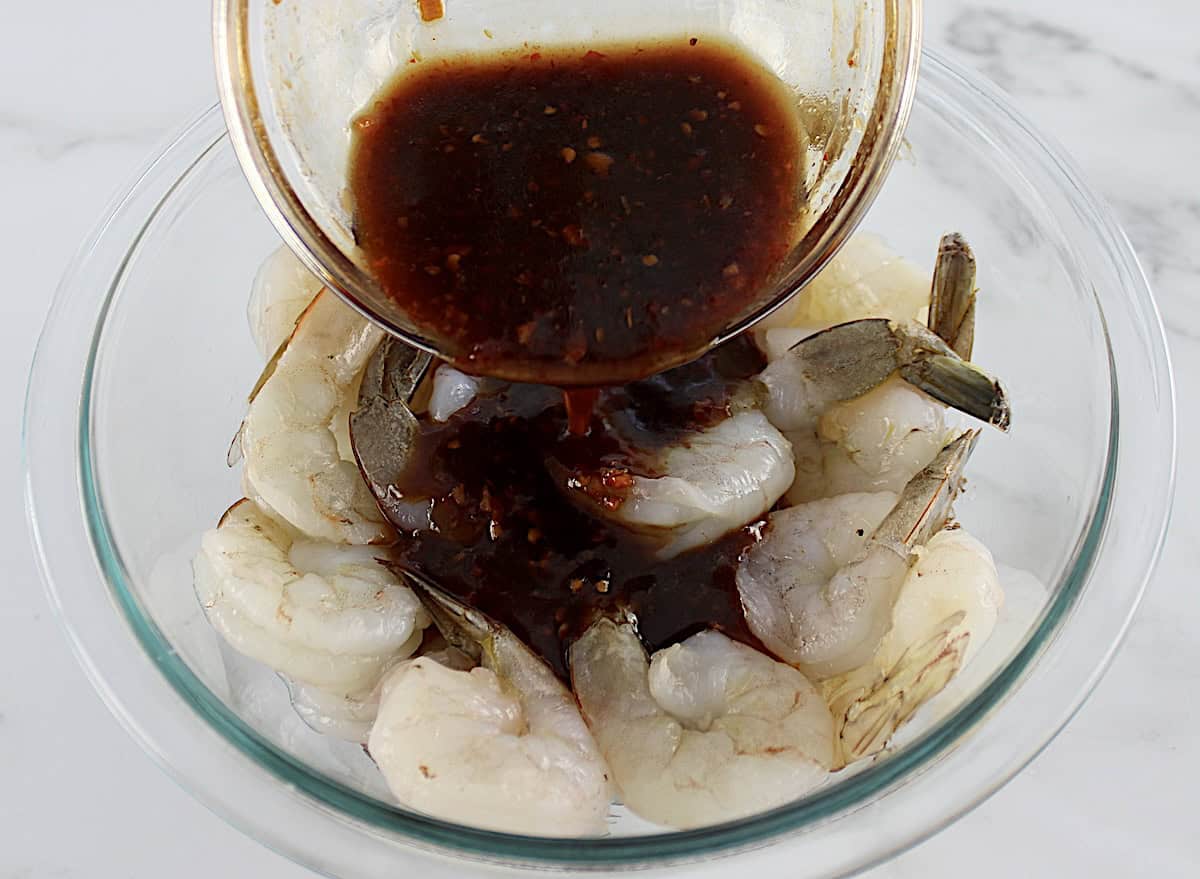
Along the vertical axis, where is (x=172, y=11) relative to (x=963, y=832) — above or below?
above

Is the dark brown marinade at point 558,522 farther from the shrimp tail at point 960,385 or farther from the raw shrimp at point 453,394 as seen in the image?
the shrimp tail at point 960,385

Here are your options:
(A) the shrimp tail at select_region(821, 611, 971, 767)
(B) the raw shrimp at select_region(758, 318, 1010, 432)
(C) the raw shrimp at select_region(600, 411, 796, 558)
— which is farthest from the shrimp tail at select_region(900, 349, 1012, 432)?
(A) the shrimp tail at select_region(821, 611, 971, 767)

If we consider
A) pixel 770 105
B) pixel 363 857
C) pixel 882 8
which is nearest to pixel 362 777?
pixel 363 857

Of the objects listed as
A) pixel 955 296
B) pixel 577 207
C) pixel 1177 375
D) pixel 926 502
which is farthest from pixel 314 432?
pixel 1177 375

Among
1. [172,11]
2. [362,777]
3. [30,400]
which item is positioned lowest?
[362,777]

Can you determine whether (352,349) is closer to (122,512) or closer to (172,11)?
(122,512)

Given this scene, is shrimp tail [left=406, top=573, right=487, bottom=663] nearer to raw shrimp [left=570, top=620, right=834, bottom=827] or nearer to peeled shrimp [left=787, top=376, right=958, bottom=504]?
raw shrimp [left=570, top=620, right=834, bottom=827]

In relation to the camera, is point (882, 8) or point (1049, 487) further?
point (1049, 487)
